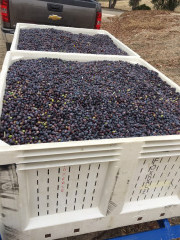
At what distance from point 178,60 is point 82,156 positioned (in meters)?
7.01


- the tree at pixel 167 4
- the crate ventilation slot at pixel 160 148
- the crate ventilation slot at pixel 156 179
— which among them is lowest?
the tree at pixel 167 4

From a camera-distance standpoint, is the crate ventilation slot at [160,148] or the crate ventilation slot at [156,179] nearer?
the crate ventilation slot at [160,148]

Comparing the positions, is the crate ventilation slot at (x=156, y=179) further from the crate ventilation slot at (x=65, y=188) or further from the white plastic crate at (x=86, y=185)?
the crate ventilation slot at (x=65, y=188)

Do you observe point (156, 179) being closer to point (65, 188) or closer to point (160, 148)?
point (160, 148)

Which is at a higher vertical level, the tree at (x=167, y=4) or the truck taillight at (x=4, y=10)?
the truck taillight at (x=4, y=10)

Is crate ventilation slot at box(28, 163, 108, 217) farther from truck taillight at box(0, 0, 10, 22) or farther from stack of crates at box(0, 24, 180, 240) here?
truck taillight at box(0, 0, 10, 22)

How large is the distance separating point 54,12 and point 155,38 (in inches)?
240

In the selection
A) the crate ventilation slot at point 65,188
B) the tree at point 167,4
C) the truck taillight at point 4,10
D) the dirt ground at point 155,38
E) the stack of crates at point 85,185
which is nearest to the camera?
the stack of crates at point 85,185

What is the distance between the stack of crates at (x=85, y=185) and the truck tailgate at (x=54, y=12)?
3211mm

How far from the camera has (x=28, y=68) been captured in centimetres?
264

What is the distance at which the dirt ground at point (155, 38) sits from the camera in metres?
7.02

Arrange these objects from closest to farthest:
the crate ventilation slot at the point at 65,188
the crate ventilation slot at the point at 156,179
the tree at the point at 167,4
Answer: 1. the crate ventilation slot at the point at 65,188
2. the crate ventilation slot at the point at 156,179
3. the tree at the point at 167,4

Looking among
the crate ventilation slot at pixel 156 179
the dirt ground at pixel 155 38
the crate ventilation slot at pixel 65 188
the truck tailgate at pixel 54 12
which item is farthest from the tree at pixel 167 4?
the crate ventilation slot at pixel 65 188

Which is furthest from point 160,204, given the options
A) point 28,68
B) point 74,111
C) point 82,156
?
point 28,68
